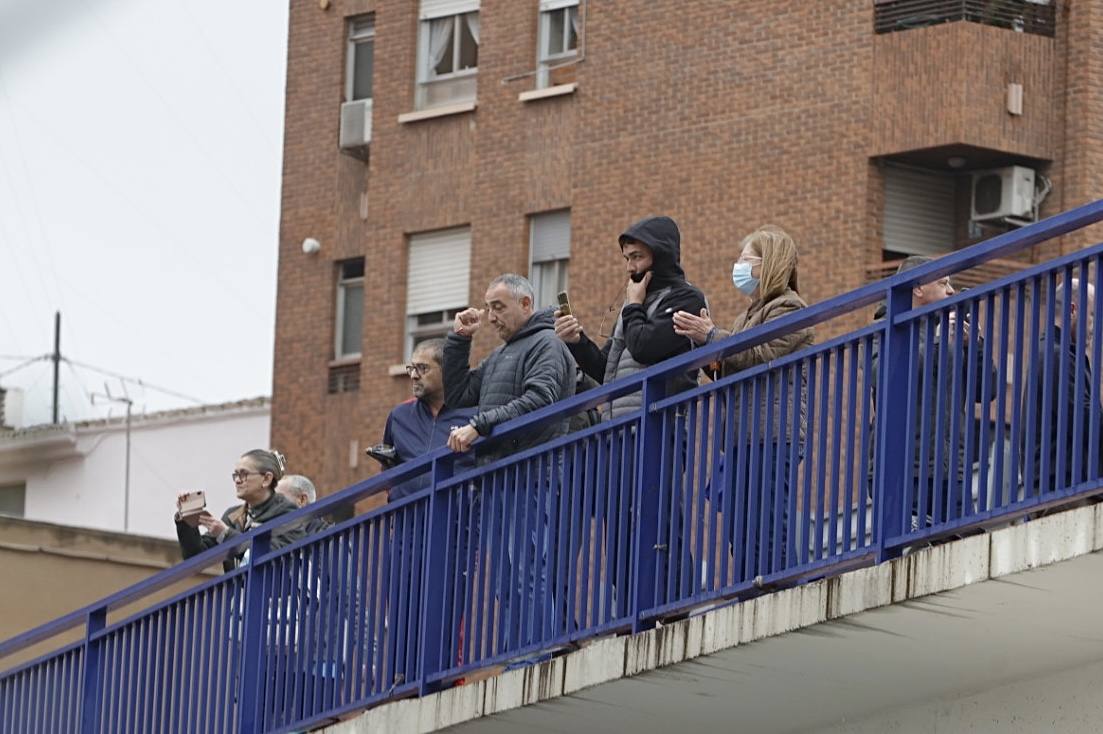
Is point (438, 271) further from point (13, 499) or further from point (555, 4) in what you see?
point (13, 499)

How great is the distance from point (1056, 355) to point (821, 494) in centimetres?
124

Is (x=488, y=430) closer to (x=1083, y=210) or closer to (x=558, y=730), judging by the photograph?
(x=558, y=730)

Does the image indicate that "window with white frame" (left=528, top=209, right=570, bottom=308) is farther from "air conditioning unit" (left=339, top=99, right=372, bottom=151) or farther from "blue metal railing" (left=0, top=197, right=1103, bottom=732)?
"blue metal railing" (left=0, top=197, right=1103, bottom=732)

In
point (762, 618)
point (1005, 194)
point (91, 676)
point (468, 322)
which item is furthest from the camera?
point (1005, 194)

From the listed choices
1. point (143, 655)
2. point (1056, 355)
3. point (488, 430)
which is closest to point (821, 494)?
point (1056, 355)

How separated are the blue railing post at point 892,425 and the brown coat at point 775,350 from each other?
48 centimetres

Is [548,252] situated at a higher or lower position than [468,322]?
higher

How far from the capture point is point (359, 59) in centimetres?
3759

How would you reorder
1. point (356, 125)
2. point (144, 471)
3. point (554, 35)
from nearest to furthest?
point (554, 35), point (356, 125), point (144, 471)

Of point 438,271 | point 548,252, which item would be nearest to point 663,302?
point 548,252

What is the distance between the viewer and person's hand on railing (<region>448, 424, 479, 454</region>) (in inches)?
460

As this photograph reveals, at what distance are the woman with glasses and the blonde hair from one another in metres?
3.24

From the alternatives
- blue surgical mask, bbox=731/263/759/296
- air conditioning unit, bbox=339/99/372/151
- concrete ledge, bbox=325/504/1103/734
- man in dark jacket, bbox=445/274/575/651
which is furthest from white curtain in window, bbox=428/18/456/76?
blue surgical mask, bbox=731/263/759/296

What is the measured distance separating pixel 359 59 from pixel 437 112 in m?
2.36
